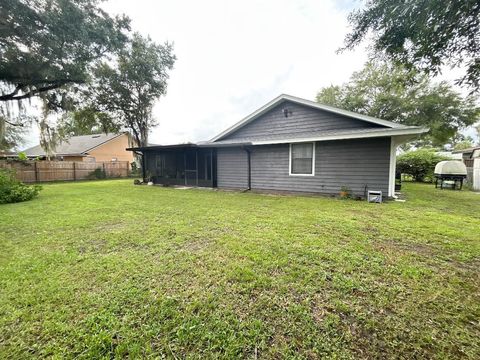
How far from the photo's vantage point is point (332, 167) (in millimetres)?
7750

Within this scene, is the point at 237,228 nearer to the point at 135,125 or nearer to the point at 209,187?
the point at 209,187

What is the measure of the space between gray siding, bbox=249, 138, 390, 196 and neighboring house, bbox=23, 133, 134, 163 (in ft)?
53.8

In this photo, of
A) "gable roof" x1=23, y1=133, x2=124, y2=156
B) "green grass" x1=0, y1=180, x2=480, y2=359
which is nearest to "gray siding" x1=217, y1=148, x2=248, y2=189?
"green grass" x1=0, y1=180, x2=480, y2=359

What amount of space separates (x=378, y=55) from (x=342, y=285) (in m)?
3.92

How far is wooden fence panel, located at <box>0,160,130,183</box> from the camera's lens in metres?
14.2

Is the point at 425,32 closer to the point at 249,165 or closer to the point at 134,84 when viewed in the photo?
the point at 249,165

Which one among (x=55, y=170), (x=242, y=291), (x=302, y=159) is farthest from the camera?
(x=55, y=170)

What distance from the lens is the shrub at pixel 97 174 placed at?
18406mm

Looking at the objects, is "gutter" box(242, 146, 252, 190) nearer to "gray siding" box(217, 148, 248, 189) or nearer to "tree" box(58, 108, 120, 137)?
"gray siding" box(217, 148, 248, 189)

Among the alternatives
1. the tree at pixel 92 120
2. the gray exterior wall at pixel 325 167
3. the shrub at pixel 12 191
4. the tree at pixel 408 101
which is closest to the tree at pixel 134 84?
the tree at pixel 92 120

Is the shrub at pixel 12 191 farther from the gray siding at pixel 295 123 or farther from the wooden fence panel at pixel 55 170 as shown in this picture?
the gray siding at pixel 295 123

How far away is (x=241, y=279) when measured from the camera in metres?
2.37

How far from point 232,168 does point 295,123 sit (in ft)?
11.5

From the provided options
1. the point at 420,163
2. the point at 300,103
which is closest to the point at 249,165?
the point at 300,103
